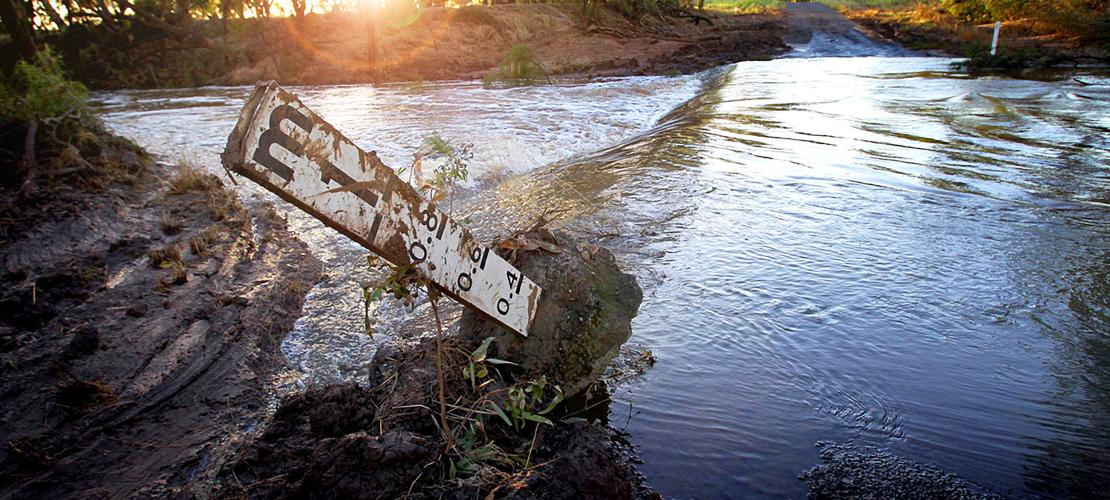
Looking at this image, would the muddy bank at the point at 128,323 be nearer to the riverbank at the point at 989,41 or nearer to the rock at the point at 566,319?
the rock at the point at 566,319

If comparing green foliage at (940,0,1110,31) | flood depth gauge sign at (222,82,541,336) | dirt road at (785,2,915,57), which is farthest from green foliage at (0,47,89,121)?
green foliage at (940,0,1110,31)

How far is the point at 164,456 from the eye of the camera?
2.42 metres

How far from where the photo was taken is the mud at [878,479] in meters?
2.12

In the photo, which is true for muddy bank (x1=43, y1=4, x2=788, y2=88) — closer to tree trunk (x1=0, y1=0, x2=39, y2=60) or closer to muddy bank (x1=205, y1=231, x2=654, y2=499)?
tree trunk (x1=0, y1=0, x2=39, y2=60)

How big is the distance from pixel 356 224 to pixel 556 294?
1080mm

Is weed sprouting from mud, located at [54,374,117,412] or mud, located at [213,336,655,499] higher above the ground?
mud, located at [213,336,655,499]

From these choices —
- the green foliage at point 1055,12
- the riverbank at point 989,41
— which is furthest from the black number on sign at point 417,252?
the green foliage at point 1055,12

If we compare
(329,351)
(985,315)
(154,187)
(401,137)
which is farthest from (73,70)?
(985,315)

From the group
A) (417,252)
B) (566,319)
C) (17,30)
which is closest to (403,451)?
(417,252)

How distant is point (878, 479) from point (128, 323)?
3.86 meters

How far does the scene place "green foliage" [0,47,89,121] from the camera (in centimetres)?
591

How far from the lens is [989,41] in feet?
68.2

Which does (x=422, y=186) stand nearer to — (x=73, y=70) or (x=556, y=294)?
(x=556, y=294)

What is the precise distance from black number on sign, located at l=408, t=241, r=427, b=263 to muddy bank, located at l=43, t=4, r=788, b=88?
1688 centimetres
